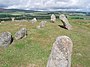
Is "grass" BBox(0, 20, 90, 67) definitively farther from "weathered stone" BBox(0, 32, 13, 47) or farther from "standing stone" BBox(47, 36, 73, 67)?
"standing stone" BBox(47, 36, 73, 67)

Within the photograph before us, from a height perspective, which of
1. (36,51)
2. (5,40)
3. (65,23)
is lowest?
(36,51)

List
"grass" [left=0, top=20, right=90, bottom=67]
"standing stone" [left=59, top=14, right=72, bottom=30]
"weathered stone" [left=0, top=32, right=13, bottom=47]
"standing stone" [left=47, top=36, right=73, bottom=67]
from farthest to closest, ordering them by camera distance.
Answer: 1. "standing stone" [left=59, top=14, right=72, bottom=30]
2. "weathered stone" [left=0, top=32, right=13, bottom=47]
3. "grass" [left=0, top=20, right=90, bottom=67]
4. "standing stone" [left=47, top=36, right=73, bottom=67]

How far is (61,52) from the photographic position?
26172 mm

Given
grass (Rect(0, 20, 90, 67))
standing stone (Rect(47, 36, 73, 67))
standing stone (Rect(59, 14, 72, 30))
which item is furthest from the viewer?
standing stone (Rect(59, 14, 72, 30))

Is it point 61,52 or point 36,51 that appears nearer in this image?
point 61,52

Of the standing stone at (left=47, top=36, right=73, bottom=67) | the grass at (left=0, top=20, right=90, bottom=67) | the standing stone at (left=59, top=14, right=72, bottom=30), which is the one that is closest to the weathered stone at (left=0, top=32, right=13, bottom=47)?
the grass at (left=0, top=20, right=90, bottom=67)

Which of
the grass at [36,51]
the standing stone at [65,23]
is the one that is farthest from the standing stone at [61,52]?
the standing stone at [65,23]

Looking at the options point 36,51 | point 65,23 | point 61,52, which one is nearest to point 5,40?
point 36,51

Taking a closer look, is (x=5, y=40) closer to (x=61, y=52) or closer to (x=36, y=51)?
(x=36, y=51)

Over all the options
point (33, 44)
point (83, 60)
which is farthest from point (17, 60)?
point (83, 60)

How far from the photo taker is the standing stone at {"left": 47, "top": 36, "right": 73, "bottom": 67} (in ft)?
84.3

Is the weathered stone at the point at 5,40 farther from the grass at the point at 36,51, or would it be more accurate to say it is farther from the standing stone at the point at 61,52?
the standing stone at the point at 61,52

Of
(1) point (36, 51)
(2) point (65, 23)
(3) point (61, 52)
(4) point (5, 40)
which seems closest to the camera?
(3) point (61, 52)

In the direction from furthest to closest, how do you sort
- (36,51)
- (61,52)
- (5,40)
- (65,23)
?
1. (65,23)
2. (5,40)
3. (36,51)
4. (61,52)
